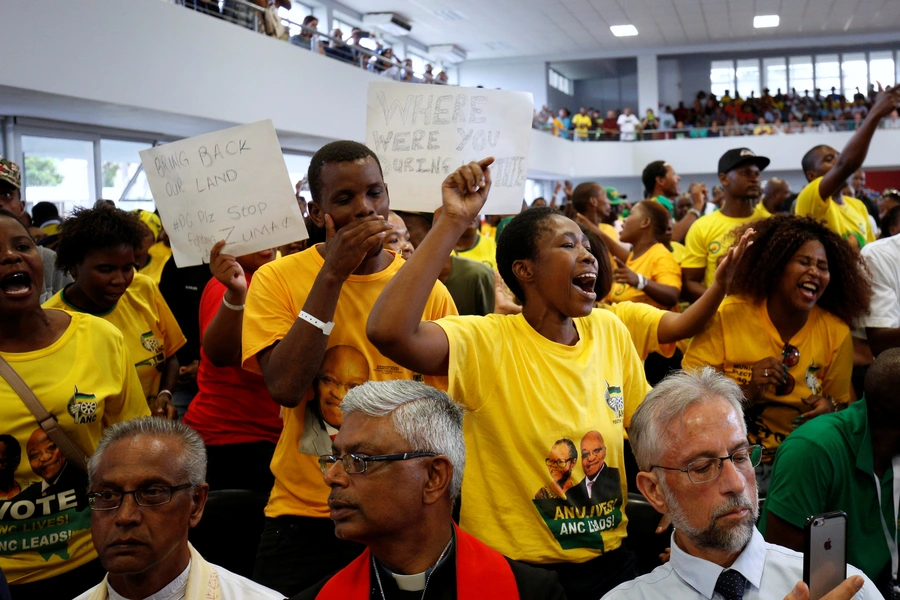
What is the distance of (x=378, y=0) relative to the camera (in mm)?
18531

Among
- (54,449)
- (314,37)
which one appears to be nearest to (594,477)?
(54,449)

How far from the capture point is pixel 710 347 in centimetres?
317

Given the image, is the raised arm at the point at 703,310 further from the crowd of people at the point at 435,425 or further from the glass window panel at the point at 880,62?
the glass window panel at the point at 880,62

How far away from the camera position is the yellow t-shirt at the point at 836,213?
470 cm

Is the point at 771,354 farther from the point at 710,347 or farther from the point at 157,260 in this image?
the point at 157,260

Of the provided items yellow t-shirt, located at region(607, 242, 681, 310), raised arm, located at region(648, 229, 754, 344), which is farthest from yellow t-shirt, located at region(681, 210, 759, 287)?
raised arm, located at region(648, 229, 754, 344)

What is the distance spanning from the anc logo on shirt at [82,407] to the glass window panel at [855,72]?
26528 mm

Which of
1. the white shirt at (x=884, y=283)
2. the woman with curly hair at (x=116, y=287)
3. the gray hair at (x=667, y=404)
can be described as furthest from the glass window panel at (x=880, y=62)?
the gray hair at (x=667, y=404)

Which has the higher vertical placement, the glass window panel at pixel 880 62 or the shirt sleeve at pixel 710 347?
the glass window panel at pixel 880 62

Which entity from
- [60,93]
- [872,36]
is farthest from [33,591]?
[872,36]

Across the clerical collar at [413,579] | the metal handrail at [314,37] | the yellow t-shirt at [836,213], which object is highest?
the metal handrail at [314,37]

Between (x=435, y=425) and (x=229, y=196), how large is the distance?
1.28m

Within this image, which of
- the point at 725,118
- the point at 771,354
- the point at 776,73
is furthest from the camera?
the point at 776,73

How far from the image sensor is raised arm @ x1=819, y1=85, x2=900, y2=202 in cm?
404
